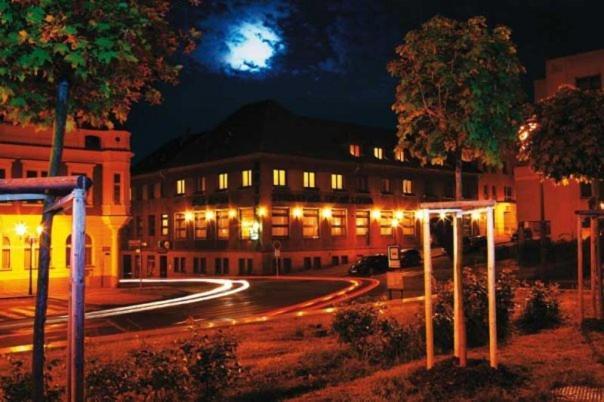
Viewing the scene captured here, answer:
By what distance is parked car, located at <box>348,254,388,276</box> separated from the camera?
49250mm

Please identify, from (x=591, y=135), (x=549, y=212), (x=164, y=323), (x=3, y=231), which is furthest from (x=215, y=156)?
(x=591, y=135)

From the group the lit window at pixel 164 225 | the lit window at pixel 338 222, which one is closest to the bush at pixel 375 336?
the lit window at pixel 338 222

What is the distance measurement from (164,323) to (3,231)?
2014cm

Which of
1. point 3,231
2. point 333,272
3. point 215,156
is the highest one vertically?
point 215,156

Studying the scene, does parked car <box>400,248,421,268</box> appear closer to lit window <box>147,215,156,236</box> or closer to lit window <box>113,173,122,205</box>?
lit window <box>113,173,122,205</box>

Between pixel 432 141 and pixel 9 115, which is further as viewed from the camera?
pixel 432 141

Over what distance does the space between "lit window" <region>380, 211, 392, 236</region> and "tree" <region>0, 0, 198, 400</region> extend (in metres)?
55.1

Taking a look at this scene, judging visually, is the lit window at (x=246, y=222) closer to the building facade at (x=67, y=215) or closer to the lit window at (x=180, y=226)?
the lit window at (x=180, y=226)

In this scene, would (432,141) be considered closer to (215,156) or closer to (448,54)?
(448,54)

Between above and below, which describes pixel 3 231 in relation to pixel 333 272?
above

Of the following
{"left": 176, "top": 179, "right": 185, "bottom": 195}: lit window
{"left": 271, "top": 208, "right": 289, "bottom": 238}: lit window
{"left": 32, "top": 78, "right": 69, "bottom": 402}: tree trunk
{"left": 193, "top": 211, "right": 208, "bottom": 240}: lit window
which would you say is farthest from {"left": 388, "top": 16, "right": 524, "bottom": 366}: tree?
{"left": 176, "top": 179, "right": 185, "bottom": 195}: lit window

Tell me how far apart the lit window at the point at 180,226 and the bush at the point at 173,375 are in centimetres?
5511

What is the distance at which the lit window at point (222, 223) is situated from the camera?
57.7 metres

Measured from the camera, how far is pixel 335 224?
58.8 metres
